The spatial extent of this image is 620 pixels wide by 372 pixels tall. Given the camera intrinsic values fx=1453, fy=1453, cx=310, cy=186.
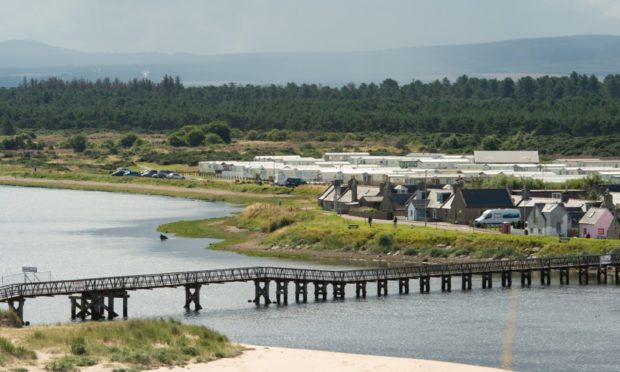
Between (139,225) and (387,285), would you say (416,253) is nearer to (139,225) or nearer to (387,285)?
(387,285)

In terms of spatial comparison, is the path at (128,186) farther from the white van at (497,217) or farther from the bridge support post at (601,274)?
the bridge support post at (601,274)

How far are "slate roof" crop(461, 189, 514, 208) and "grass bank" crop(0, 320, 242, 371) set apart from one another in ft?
167

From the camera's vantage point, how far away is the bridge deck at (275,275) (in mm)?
69625

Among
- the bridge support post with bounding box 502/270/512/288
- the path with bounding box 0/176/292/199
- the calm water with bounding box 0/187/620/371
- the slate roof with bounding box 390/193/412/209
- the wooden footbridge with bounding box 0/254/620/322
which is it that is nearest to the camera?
the calm water with bounding box 0/187/620/371

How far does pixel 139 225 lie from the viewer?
400 feet

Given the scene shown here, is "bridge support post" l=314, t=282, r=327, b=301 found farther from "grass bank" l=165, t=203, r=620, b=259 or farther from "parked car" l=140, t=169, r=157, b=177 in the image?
"parked car" l=140, t=169, r=157, b=177

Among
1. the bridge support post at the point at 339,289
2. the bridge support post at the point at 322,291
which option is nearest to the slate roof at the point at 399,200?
the bridge support post at the point at 339,289

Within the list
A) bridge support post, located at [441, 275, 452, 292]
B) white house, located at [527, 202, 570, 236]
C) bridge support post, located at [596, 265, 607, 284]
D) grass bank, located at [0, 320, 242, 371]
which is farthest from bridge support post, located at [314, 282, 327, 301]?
white house, located at [527, 202, 570, 236]

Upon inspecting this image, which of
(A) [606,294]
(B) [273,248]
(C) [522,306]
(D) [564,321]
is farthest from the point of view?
(B) [273,248]

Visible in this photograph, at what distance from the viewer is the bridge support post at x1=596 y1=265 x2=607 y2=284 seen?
280 feet

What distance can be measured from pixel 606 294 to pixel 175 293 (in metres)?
23.5

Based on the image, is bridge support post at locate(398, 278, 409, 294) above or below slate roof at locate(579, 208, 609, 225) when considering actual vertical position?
below

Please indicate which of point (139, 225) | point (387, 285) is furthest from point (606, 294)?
point (139, 225)

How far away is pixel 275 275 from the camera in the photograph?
77.0m
